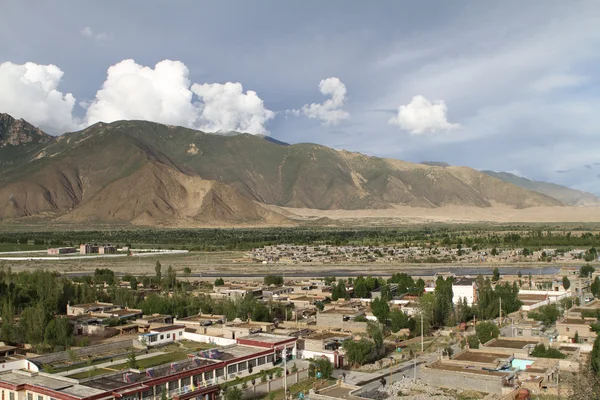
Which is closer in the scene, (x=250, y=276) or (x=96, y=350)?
(x=96, y=350)

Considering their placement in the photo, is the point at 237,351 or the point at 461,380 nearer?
the point at 461,380

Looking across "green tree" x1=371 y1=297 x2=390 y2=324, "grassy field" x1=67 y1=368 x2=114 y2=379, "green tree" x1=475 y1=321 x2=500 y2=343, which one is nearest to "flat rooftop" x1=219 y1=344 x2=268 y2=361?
"grassy field" x1=67 y1=368 x2=114 y2=379

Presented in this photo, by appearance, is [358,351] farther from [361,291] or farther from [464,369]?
[361,291]

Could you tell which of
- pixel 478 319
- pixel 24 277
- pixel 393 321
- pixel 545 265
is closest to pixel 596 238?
pixel 545 265

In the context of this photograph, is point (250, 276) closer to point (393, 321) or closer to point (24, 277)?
point (24, 277)

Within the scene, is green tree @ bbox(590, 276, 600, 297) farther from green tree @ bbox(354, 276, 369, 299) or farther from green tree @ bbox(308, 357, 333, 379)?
green tree @ bbox(308, 357, 333, 379)

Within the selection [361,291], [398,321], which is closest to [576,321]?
[398,321]

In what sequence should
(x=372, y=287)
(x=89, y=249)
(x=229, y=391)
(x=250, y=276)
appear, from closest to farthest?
(x=229, y=391), (x=372, y=287), (x=250, y=276), (x=89, y=249)
